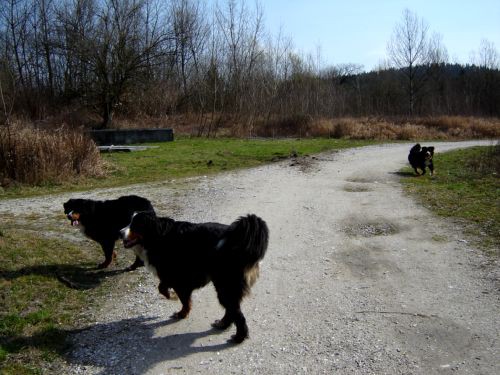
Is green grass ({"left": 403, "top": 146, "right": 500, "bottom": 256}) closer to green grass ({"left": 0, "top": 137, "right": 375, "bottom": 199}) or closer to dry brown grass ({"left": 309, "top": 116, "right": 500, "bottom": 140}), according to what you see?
green grass ({"left": 0, "top": 137, "right": 375, "bottom": 199})

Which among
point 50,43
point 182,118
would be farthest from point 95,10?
point 182,118

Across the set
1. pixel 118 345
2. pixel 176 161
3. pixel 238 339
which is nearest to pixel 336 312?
pixel 238 339

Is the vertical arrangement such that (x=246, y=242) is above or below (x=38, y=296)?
above

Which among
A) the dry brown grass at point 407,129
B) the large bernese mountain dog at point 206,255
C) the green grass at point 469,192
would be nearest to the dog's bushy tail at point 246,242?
the large bernese mountain dog at point 206,255

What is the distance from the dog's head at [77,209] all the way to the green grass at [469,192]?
640 cm

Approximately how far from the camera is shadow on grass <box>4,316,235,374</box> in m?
4.22

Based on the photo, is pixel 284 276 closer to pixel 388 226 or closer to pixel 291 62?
pixel 388 226

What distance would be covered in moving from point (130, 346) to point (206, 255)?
1.18 m

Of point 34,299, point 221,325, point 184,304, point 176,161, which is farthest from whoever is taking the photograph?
point 176,161

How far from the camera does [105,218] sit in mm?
6520

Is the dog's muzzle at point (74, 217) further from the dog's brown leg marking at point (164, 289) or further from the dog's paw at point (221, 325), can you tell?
the dog's paw at point (221, 325)

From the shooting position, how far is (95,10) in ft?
110

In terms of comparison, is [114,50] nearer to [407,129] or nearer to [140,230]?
[407,129]

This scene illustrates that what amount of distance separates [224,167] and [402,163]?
7.39m
